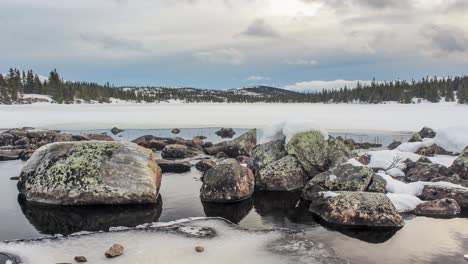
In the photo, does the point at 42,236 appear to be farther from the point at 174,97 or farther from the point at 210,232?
the point at 174,97

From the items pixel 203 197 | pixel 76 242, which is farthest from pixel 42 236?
pixel 203 197

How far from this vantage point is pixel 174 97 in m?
193

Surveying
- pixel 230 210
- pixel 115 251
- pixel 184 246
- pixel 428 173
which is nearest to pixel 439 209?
pixel 428 173

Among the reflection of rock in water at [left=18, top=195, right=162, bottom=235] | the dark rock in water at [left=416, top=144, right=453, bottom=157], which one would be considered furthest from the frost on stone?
the dark rock in water at [left=416, top=144, right=453, bottom=157]

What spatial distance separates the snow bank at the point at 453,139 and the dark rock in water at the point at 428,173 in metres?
5.95

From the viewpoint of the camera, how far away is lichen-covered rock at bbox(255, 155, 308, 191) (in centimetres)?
1688

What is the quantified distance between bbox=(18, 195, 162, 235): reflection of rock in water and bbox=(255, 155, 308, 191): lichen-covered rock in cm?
462

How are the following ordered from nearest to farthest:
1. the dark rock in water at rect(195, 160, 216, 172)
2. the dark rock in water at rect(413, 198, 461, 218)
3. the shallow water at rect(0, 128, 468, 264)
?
the shallow water at rect(0, 128, 468, 264)
the dark rock in water at rect(413, 198, 461, 218)
the dark rock in water at rect(195, 160, 216, 172)

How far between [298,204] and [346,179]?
1.90 metres

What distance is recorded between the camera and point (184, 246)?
374 inches

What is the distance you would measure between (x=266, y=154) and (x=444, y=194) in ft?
22.4

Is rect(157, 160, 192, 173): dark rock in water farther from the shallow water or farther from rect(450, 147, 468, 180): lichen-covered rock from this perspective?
rect(450, 147, 468, 180): lichen-covered rock

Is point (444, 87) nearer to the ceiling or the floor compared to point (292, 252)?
nearer to the ceiling

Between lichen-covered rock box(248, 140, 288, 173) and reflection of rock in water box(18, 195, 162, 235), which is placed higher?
lichen-covered rock box(248, 140, 288, 173)
